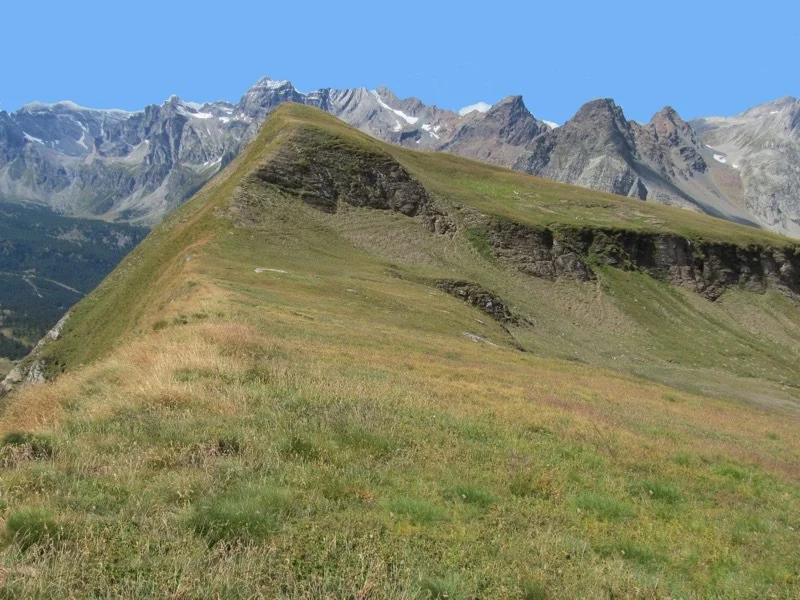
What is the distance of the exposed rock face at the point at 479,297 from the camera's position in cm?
6512

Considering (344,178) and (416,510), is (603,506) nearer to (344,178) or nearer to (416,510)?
(416,510)

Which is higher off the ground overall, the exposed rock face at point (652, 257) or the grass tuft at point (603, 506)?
the exposed rock face at point (652, 257)

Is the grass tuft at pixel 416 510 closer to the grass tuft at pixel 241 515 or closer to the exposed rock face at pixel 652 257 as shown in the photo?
the grass tuft at pixel 241 515

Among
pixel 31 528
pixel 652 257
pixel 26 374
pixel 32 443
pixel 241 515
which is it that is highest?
pixel 652 257

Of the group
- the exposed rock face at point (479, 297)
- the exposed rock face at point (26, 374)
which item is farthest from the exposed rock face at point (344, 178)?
the exposed rock face at point (26, 374)

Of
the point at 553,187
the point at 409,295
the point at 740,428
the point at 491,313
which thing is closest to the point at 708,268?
the point at 553,187

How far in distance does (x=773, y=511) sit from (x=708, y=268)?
105960mm

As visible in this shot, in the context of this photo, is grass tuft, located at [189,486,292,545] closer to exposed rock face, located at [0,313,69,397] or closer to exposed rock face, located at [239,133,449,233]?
exposed rock face, located at [0,313,69,397]

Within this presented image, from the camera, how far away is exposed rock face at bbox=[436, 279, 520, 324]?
65.1 metres

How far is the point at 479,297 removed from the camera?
217 feet

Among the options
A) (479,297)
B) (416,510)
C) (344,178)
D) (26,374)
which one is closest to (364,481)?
(416,510)

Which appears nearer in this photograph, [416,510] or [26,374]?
[416,510]

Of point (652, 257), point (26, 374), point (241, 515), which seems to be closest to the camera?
point (241, 515)

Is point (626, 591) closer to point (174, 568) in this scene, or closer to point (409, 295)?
point (174, 568)
